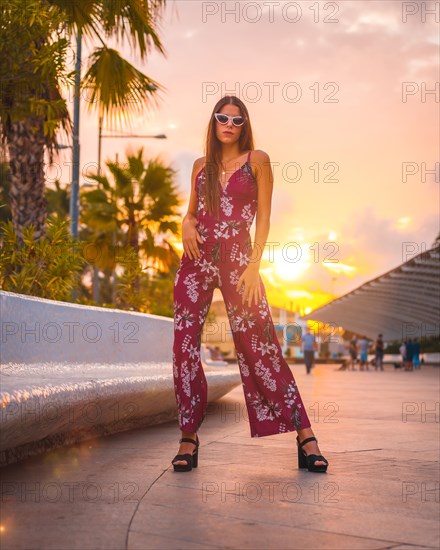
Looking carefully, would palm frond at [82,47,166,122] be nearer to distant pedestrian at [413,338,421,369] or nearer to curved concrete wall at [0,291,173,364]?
curved concrete wall at [0,291,173,364]

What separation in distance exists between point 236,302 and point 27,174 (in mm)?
8106

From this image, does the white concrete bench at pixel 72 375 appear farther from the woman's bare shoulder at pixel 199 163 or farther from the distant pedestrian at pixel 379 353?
the distant pedestrian at pixel 379 353

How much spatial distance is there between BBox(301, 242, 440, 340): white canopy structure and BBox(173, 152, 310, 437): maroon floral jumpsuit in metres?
21.2

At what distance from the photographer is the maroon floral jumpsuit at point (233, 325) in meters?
4.30

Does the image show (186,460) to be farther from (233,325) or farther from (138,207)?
(138,207)

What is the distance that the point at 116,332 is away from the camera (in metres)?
6.32

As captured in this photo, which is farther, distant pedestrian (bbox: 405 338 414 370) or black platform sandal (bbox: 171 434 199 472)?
distant pedestrian (bbox: 405 338 414 370)

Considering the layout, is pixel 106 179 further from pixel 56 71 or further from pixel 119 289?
pixel 56 71

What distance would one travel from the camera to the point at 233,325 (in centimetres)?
436

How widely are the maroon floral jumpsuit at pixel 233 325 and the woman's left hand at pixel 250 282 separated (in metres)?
0.04

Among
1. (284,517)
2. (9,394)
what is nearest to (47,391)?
(9,394)

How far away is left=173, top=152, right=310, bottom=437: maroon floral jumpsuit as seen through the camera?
430 cm

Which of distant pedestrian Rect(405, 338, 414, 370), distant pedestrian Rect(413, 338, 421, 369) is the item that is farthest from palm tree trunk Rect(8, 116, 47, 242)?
distant pedestrian Rect(413, 338, 421, 369)

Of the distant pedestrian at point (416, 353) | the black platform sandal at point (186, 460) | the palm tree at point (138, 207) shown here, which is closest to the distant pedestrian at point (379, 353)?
the distant pedestrian at point (416, 353)
